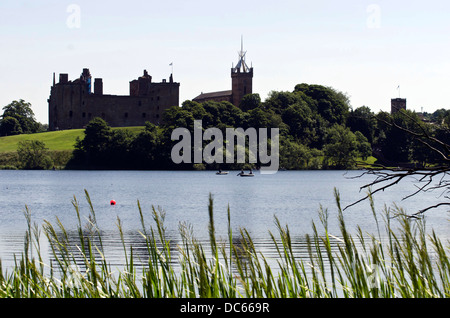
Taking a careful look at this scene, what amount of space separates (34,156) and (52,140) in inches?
373

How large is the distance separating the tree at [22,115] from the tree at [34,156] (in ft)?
76.0

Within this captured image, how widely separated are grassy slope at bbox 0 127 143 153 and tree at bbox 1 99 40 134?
9.92 meters

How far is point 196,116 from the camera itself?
82.0 meters

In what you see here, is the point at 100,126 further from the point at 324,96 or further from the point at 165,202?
the point at 165,202

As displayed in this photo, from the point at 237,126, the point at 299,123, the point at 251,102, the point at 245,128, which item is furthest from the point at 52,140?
the point at 299,123

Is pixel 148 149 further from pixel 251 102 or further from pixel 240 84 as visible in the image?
pixel 240 84

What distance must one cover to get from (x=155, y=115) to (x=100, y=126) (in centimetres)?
2894

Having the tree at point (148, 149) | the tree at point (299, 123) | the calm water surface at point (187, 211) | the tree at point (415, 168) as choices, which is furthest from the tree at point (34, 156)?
the tree at point (415, 168)

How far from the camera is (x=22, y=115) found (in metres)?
114

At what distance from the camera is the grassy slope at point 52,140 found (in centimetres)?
9350

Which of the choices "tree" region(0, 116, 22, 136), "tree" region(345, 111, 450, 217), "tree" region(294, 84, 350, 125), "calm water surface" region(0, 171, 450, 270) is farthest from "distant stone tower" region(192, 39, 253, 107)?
"tree" region(345, 111, 450, 217)

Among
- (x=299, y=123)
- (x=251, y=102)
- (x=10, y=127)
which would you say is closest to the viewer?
(x=299, y=123)

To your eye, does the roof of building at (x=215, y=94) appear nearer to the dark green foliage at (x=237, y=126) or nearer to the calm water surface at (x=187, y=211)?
the dark green foliage at (x=237, y=126)
